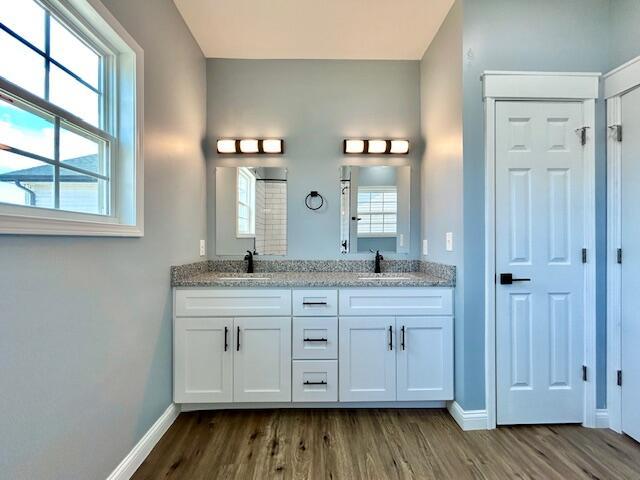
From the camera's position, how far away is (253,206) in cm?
259

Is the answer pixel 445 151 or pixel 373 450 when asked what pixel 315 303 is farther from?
pixel 445 151

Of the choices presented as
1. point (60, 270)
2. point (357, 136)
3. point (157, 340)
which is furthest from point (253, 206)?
point (60, 270)

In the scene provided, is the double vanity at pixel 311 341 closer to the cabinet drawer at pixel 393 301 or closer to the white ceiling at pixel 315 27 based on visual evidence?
the cabinet drawer at pixel 393 301

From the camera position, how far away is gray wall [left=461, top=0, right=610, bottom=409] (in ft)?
6.12

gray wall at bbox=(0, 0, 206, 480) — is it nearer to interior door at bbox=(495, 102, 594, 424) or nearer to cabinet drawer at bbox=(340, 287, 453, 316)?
cabinet drawer at bbox=(340, 287, 453, 316)

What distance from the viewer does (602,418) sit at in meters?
1.88

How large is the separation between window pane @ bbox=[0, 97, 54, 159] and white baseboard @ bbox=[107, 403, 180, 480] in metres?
1.45

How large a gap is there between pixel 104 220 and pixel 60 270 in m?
0.36

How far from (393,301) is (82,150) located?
1.90 m

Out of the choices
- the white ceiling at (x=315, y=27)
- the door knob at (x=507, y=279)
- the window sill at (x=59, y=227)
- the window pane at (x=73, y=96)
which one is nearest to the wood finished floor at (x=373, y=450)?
the door knob at (x=507, y=279)

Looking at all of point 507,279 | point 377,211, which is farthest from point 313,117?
point 507,279

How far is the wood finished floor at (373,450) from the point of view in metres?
1.54

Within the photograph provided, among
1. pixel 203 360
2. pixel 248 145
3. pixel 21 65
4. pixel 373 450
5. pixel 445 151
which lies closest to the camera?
pixel 21 65

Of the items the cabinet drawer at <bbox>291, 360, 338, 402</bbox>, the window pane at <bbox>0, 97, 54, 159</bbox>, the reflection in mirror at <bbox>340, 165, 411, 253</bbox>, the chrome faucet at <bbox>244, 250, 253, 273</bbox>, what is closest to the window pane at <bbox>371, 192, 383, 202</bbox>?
the reflection in mirror at <bbox>340, 165, 411, 253</bbox>
